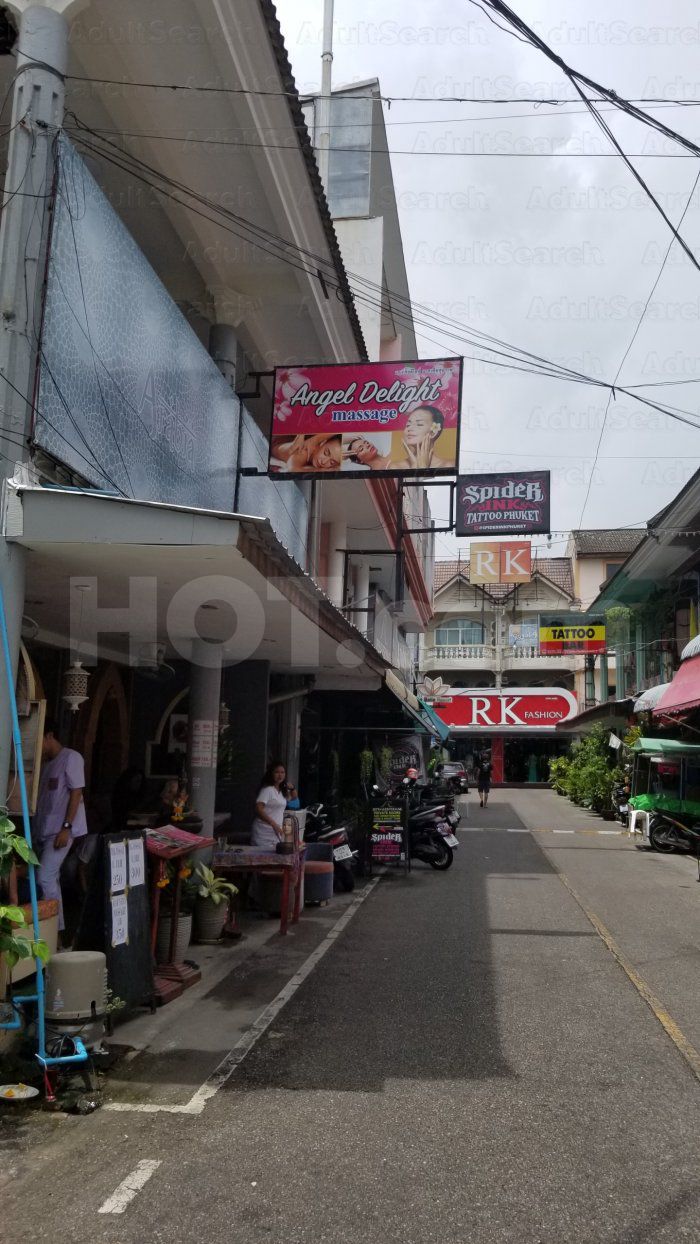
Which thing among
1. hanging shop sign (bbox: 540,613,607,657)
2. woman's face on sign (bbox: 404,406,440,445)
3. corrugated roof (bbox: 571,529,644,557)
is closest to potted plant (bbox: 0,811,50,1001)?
woman's face on sign (bbox: 404,406,440,445)

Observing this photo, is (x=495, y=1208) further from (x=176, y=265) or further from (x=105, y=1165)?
(x=176, y=265)

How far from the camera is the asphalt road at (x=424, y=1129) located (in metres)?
3.43

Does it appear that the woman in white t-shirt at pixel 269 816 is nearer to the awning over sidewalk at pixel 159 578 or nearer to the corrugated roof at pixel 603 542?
the awning over sidewalk at pixel 159 578

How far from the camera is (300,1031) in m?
5.73

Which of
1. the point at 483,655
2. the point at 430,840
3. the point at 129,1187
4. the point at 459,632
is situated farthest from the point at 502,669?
the point at 129,1187

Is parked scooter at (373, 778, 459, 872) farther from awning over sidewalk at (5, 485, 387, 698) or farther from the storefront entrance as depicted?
the storefront entrance

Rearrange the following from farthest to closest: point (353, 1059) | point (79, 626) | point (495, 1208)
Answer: point (79, 626) < point (353, 1059) < point (495, 1208)

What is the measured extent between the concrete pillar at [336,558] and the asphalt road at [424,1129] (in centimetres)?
914

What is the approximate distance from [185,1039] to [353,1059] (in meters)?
1.10

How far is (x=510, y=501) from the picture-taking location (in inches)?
623

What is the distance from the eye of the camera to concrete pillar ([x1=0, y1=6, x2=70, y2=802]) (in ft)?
17.4

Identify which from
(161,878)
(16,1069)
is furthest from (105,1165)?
(161,878)

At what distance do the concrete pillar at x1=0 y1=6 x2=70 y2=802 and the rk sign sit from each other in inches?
1424

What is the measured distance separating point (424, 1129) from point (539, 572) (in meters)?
46.3
